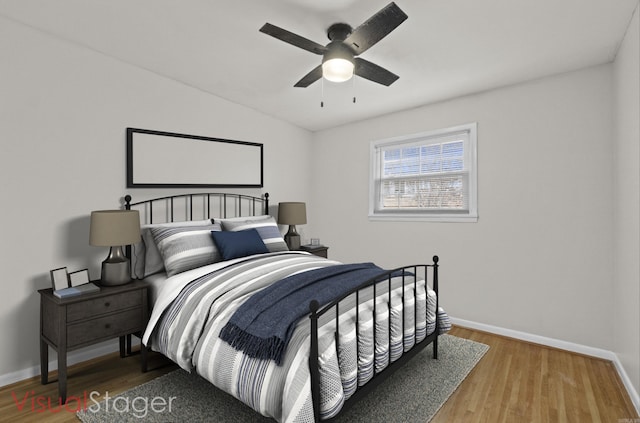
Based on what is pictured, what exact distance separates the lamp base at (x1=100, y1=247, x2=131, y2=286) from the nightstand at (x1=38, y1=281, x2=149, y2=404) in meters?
0.05

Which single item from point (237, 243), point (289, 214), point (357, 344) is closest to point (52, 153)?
point (237, 243)

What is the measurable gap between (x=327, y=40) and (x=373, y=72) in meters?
0.45

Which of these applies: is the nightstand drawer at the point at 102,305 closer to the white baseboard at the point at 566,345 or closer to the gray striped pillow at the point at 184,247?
the gray striped pillow at the point at 184,247

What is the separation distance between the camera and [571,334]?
2904 millimetres

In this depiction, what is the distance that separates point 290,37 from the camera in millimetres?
2012

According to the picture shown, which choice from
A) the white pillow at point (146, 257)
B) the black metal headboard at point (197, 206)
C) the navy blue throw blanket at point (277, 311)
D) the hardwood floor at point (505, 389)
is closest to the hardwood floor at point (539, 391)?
the hardwood floor at point (505, 389)

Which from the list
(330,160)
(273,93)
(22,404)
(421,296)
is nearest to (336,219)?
(330,160)

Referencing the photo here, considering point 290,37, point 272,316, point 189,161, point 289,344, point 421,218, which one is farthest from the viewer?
point 421,218

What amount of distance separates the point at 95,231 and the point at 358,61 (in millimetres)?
2241

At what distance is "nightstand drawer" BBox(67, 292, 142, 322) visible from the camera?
7.33 feet

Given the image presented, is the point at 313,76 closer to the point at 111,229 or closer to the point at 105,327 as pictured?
the point at 111,229

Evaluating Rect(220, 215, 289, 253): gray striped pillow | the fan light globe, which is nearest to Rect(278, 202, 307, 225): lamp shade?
Rect(220, 215, 289, 253): gray striped pillow

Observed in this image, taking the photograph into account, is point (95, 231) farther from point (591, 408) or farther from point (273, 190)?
point (591, 408)

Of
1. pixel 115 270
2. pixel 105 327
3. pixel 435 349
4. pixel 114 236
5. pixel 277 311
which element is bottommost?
pixel 435 349
